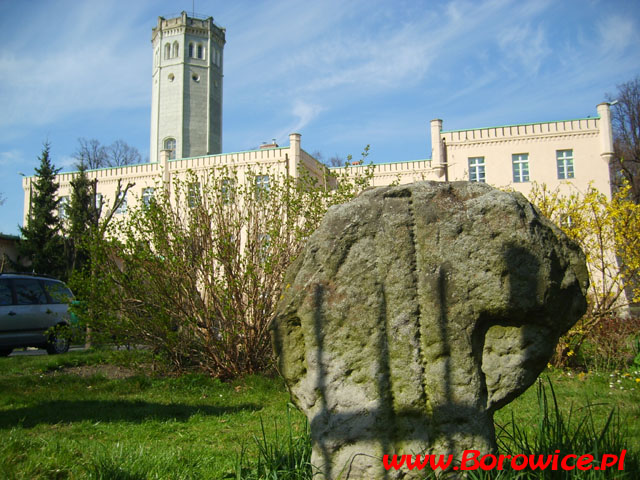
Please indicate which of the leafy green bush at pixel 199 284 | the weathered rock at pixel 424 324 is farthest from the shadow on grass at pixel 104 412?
the weathered rock at pixel 424 324

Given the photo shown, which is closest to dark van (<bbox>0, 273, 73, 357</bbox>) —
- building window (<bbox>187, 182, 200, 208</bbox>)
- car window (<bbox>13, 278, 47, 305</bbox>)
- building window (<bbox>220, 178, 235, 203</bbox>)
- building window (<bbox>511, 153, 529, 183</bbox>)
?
car window (<bbox>13, 278, 47, 305</bbox>)

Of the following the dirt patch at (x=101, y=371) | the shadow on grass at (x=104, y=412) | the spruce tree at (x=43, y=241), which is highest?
the spruce tree at (x=43, y=241)

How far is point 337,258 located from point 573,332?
7.32 m

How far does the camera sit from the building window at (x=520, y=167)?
2981 cm

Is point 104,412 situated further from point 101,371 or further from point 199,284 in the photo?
point 101,371

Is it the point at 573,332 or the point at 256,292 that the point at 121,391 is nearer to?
the point at 256,292

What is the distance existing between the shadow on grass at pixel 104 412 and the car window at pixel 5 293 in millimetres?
6518

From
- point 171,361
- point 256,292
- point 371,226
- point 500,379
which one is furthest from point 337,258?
point 171,361

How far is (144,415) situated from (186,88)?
45909 mm

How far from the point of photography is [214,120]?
48.8 meters

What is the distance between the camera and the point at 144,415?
619cm

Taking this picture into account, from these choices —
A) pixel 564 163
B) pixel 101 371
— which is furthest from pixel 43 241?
pixel 564 163

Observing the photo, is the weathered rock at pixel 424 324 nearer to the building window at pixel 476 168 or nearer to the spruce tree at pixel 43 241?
the building window at pixel 476 168

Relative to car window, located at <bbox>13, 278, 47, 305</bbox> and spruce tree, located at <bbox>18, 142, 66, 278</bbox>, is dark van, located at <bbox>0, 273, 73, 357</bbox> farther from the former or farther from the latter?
spruce tree, located at <bbox>18, 142, 66, 278</bbox>
